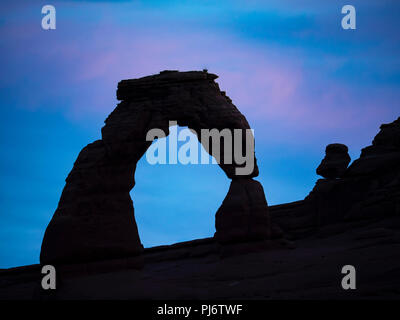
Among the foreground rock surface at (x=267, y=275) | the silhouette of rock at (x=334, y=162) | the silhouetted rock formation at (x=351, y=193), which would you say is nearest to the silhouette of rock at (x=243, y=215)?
the foreground rock surface at (x=267, y=275)

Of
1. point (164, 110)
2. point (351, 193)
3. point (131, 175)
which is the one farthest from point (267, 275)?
point (351, 193)

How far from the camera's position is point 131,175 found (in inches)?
1056

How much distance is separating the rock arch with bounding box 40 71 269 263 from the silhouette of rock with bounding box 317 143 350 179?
672 centimetres

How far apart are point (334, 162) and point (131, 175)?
1021 cm

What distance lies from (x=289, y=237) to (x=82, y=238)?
9.51 metres

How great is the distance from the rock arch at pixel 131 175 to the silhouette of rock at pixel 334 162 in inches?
264

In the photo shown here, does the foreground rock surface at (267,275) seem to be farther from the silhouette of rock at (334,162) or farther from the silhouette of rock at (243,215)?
the silhouette of rock at (334,162)

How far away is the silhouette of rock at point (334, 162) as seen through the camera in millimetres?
33281

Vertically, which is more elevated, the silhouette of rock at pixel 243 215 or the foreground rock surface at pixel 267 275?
the silhouette of rock at pixel 243 215

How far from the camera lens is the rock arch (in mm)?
25656

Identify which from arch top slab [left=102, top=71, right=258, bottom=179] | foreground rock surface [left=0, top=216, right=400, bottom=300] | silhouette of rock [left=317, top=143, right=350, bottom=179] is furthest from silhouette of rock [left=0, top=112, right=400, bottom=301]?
arch top slab [left=102, top=71, right=258, bottom=179]

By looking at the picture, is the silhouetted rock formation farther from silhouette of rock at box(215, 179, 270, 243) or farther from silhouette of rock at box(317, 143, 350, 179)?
silhouette of rock at box(215, 179, 270, 243)

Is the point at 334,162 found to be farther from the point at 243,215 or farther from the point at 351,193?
the point at 243,215
